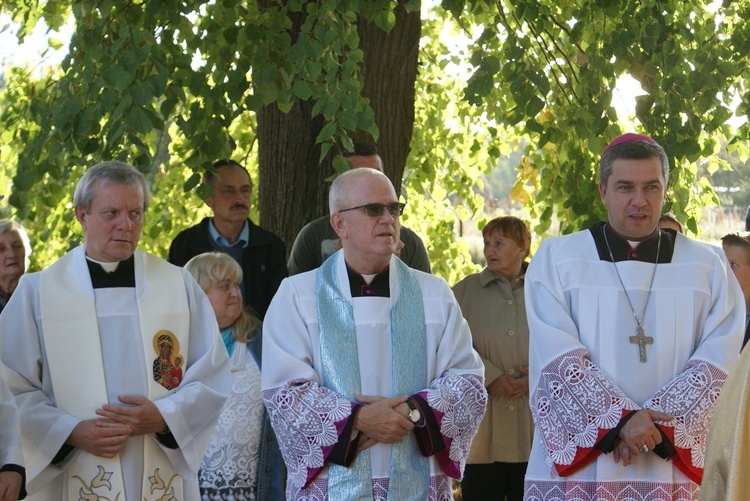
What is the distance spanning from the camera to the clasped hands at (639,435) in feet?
14.8

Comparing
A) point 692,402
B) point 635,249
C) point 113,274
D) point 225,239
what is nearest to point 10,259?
point 225,239

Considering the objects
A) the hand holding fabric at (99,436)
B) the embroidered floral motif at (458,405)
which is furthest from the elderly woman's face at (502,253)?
the hand holding fabric at (99,436)

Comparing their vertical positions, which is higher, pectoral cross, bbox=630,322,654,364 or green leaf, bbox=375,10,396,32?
green leaf, bbox=375,10,396,32

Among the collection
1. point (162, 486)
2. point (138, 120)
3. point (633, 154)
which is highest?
point (138, 120)

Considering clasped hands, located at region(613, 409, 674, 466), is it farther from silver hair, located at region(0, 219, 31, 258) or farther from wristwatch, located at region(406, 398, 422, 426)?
silver hair, located at region(0, 219, 31, 258)

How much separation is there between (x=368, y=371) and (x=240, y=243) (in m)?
2.13

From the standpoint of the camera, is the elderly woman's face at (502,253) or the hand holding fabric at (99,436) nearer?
the hand holding fabric at (99,436)

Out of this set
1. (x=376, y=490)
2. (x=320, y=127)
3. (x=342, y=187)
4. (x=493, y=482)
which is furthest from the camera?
(x=320, y=127)

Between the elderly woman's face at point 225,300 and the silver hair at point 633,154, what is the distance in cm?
191

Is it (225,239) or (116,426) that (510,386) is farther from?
(116,426)

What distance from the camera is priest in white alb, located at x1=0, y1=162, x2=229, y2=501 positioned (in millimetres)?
4668

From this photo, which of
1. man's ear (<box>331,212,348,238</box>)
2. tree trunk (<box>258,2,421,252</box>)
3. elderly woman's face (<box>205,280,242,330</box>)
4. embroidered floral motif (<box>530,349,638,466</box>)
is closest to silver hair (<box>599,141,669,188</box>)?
embroidered floral motif (<box>530,349,638,466</box>)

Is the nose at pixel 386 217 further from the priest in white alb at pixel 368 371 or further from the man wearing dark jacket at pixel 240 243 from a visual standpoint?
the man wearing dark jacket at pixel 240 243

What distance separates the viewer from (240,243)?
6699 mm
